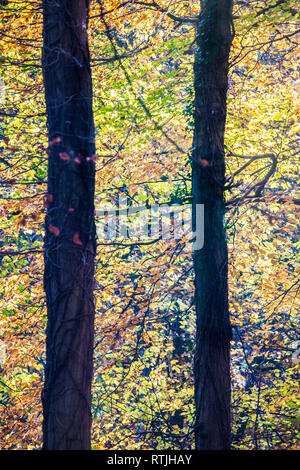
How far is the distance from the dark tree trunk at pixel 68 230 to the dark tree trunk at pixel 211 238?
150 centimetres

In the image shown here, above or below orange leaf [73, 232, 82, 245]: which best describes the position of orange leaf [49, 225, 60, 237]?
above

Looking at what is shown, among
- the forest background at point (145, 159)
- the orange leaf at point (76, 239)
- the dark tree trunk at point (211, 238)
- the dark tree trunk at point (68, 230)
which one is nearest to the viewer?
the dark tree trunk at point (68, 230)

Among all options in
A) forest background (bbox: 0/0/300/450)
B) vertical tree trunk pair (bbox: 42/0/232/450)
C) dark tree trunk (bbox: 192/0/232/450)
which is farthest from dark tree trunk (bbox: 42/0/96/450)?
forest background (bbox: 0/0/300/450)

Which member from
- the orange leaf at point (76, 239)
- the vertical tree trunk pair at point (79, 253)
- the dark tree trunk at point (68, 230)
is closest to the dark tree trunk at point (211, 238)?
the vertical tree trunk pair at point (79, 253)

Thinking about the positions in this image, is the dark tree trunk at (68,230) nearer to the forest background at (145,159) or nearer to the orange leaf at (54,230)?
the orange leaf at (54,230)

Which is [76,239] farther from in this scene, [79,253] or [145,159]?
[145,159]

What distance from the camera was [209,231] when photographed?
5270mm

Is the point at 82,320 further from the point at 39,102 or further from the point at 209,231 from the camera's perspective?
the point at 39,102

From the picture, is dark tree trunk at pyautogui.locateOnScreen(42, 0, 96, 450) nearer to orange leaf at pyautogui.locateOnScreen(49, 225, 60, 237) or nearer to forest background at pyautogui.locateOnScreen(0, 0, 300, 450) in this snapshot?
orange leaf at pyautogui.locateOnScreen(49, 225, 60, 237)

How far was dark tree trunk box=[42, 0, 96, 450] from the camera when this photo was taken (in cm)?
388

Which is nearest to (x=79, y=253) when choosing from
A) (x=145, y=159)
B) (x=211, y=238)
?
(x=211, y=238)

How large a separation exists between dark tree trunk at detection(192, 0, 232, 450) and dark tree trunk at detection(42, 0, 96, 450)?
150 cm

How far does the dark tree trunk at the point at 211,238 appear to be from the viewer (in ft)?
15.5
